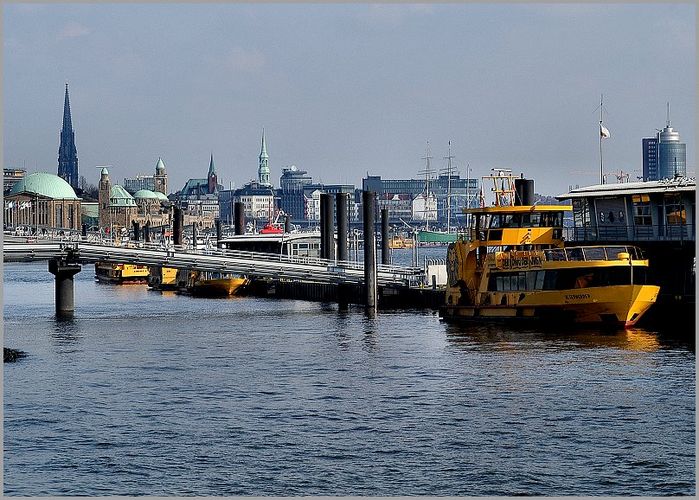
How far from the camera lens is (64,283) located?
287ft

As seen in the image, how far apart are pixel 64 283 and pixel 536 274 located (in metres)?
31.9

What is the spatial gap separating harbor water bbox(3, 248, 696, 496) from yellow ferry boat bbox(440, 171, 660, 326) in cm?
158

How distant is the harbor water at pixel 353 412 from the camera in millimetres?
35156

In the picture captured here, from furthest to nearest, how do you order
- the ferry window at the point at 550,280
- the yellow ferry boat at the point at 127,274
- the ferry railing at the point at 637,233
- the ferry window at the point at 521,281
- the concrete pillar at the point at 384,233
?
the yellow ferry boat at the point at 127,274
the concrete pillar at the point at 384,233
the ferry window at the point at 521,281
the ferry railing at the point at 637,233
the ferry window at the point at 550,280

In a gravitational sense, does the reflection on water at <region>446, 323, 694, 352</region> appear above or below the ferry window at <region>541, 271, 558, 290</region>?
below

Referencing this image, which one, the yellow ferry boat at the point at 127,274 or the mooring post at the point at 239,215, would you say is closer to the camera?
the mooring post at the point at 239,215

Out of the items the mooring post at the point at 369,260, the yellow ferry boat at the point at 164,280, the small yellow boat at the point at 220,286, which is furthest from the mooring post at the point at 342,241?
the yellow ferry boat at the point at 164,280

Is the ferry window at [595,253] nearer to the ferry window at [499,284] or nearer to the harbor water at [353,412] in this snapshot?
the harbor water at [353,412]

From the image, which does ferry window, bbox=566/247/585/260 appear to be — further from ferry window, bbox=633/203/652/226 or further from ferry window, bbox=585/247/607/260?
ferry window, bbox=633/203/652/226

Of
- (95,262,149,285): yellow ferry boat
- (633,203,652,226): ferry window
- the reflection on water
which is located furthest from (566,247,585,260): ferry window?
(95,262,149,285): yellow ferry boat

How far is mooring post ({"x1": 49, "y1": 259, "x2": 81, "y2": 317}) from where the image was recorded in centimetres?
8538

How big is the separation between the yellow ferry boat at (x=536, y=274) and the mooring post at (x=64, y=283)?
2362 cm

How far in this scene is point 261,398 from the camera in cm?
4806

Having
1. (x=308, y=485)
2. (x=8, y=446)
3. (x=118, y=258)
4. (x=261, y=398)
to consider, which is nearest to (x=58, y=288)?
(x=118, y=258)
